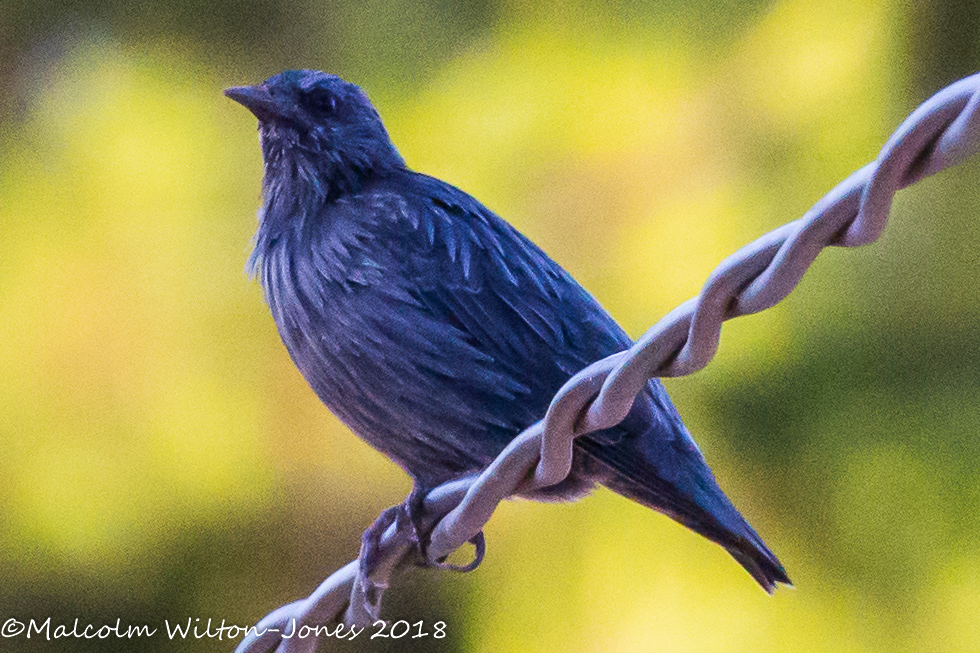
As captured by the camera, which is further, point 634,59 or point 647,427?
point 634,59

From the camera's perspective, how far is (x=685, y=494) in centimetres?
152

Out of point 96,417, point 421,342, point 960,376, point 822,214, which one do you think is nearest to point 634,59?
point 960,376

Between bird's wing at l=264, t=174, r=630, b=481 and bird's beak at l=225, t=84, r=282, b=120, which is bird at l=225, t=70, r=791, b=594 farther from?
bird's beak at l=225, t=84, r=282, b=120

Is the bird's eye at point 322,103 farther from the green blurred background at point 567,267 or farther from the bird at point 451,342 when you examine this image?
the green blurred background at point 567,267

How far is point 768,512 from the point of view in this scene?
8.09ft

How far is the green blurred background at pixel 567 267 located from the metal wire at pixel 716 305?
4.04ft

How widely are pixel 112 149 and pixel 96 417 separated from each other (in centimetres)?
67

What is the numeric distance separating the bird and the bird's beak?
15 cm

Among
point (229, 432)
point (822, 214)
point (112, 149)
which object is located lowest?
point (229, 432)

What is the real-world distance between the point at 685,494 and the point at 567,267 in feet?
3.60

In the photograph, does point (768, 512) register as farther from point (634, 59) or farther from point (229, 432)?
point (229, 432)

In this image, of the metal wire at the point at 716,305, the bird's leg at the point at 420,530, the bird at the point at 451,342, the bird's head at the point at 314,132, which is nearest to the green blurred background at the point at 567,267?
the bird's head at the point at 314,132

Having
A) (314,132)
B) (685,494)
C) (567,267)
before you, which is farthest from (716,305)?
(567,267)

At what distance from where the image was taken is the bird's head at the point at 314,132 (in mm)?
1814
